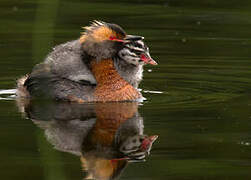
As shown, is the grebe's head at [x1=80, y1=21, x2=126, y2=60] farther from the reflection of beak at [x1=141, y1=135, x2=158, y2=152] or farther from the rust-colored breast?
the reflection of beak at [x1=141, y1=135, x2=158, y2=152]

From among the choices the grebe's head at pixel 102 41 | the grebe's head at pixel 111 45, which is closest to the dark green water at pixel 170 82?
the grebe's head at pixel 111 45

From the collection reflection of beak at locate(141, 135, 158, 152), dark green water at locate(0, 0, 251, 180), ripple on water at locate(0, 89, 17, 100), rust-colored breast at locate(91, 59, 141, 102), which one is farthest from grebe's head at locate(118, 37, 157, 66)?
reflection of beak at locate(141, 135, 158, 152)

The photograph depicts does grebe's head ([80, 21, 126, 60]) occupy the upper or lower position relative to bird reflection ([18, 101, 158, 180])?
upper

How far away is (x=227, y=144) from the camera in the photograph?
7.71 meters

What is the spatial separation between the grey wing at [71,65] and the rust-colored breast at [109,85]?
0.37ft

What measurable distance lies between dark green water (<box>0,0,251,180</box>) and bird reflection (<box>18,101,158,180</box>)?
0.37 ft

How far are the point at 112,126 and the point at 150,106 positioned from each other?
130 cm

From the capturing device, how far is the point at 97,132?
830cm

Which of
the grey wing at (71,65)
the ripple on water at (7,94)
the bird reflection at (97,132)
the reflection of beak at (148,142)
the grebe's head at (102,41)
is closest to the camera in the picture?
the bird reflection at (97,132)

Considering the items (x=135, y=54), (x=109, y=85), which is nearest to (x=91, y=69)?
(x=109, y=85)

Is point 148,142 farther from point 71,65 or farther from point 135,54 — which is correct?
point 135,54

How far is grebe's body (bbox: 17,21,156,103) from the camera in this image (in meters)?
10.1

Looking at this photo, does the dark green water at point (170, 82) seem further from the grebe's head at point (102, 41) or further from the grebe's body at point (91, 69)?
the grebe's head at point (102, 41)

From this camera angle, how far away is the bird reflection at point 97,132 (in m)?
6.96
